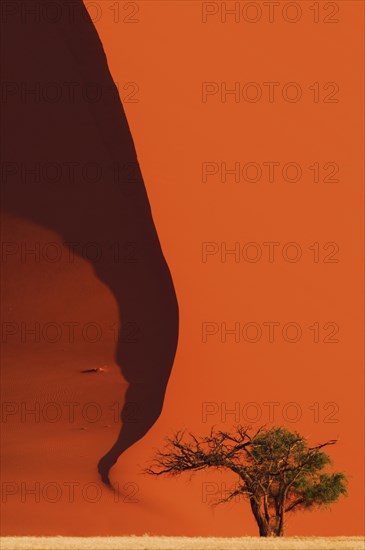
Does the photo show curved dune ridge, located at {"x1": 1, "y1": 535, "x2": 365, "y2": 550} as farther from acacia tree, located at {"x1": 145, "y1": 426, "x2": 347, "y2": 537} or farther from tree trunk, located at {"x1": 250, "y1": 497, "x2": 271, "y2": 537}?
acacia tree, located at {"x1": 145, "y1": 426, "x2": 347, "y2": 537}

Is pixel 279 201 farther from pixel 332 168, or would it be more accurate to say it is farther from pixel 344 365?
pixel 344 365

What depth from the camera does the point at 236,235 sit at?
38844mm

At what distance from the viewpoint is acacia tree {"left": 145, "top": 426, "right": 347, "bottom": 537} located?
2841 centimetres

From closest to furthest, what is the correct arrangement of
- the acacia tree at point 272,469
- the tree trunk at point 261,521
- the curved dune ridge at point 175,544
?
the curved dune ridge at point 175,544, the tree trunk at point 261,521, the acacia tree at point 272,469

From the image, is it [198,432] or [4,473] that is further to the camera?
[198,432]

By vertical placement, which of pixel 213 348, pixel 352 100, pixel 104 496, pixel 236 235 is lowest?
pixel 104 496

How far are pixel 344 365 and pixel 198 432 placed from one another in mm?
4730

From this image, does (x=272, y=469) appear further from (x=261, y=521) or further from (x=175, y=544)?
(x=175, y=544)

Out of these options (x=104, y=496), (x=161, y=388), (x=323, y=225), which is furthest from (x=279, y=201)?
(x=104, y=496)

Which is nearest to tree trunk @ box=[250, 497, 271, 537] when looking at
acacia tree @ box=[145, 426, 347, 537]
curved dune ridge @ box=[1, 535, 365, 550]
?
acacia tree @ box=[145, 426, 347, 537]

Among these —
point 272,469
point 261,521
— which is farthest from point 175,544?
point 272,469

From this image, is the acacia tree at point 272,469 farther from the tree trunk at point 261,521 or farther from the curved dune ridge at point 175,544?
the curved dune ridge at point 175,544

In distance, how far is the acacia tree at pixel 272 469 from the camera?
2841 centimetres

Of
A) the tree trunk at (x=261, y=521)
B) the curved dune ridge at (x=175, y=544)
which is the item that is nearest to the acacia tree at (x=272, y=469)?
the tree trunk at (x=261, y=521)
